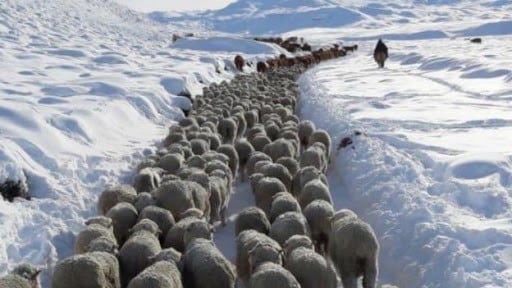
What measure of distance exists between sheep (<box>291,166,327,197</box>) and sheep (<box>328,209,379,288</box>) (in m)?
2.69

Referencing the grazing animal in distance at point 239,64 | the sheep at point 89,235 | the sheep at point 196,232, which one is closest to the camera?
the sheep at point 89,235

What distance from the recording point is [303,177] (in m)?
9.77

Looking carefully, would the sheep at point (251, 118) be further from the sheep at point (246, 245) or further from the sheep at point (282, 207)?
the sheep at point (246, 245)

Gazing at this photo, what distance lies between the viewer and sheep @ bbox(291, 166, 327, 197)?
9680 millimetres

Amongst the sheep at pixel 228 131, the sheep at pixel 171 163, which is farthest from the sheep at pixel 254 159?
the sheep at pixel 228 131

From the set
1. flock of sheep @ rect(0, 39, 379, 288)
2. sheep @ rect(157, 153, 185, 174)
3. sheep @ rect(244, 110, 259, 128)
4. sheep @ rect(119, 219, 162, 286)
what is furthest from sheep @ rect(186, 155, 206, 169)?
sheep @ rect(244, 110, 259, 128)

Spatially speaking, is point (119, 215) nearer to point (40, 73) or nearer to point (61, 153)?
point (61, 153)

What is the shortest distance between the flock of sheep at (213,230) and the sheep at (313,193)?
0.02 metres

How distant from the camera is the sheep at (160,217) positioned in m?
7.84

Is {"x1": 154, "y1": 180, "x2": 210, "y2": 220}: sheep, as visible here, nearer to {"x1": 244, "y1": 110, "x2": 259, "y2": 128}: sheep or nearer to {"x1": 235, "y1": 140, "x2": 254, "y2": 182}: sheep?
{"x1": 235, "y1": 140, "x2": 254, "y2": 182}: sheep

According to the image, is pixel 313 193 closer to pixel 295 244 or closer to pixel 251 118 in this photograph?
pixel 295 244

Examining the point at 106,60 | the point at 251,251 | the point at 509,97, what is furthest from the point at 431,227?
the point at 106,60

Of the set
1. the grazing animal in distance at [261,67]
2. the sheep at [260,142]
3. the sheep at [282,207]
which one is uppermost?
the sheep at [282,207]

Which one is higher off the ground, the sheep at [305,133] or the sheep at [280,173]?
the sheep at [280,173]
